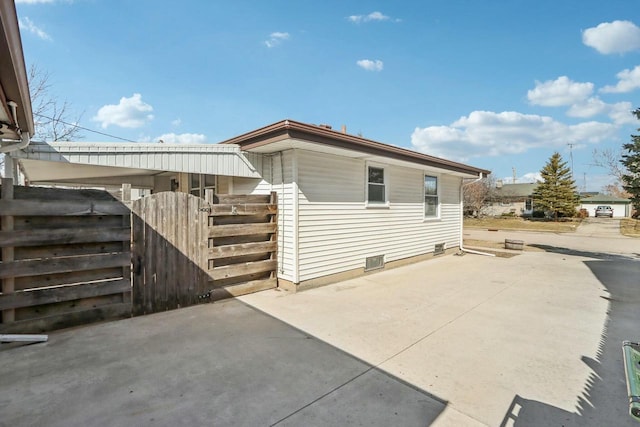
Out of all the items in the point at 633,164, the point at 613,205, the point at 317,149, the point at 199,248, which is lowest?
the point at 199,248

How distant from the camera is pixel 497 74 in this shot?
38.2 ft

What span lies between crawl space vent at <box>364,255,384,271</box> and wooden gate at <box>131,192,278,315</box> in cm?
245

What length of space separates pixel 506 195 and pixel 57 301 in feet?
143

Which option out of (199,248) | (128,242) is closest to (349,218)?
(199,248)

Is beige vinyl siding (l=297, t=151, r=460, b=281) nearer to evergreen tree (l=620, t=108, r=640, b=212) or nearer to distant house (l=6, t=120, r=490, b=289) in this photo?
distant house (l=6, t=120, r=490, b=289)

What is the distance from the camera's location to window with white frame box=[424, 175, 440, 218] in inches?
379

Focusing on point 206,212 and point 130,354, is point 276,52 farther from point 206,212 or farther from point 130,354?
point 130,354

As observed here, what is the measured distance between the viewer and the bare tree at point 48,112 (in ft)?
38.6

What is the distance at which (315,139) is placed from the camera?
5.29m

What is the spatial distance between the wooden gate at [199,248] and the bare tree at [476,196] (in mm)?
28988

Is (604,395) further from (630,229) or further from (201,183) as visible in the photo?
(630,229)

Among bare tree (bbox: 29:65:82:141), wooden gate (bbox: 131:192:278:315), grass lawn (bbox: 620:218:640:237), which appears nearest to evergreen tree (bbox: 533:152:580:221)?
grass lawn (bbox: 620:218:640:237)

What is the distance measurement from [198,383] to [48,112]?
1534 cm

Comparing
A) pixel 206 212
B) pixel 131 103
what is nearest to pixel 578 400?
pixel 206 212
